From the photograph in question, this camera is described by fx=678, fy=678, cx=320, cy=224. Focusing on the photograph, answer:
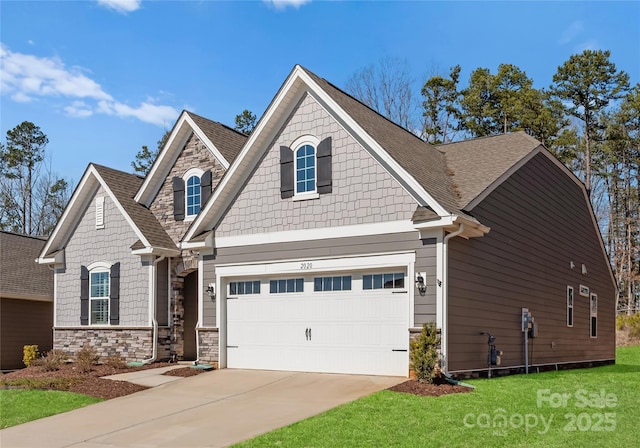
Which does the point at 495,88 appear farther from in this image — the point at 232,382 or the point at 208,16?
the point at 232,382

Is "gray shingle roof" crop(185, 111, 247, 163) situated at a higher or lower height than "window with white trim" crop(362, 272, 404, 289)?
higher

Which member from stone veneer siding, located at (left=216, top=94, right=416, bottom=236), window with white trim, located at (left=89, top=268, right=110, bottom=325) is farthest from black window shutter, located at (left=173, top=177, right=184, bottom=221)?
stone veneer siding, located at (left=216, top=94, right=416, bottom=236)

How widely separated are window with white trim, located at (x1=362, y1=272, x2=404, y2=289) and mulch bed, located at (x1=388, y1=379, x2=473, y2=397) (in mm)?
2232

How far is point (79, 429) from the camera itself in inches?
398

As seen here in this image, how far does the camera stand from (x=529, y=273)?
17031mm

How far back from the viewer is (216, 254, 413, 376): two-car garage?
13711 millimetres

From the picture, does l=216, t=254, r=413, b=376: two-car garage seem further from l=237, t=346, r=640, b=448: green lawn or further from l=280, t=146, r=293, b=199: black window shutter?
l=237, t=346, r=640, b=448: green lawn

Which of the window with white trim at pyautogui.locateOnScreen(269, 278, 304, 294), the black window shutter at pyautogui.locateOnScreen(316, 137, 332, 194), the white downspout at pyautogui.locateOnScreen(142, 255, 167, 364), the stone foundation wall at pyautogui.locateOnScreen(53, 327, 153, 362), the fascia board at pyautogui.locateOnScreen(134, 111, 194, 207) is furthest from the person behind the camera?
the fascia board at pyautogui.locateOnScreen(134, 111, 194, 207)

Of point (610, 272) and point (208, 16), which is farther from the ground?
point (208, 16)

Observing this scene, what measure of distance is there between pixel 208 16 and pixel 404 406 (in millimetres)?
10052

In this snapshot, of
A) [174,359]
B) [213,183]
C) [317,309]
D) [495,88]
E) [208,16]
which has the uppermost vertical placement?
[495,88]

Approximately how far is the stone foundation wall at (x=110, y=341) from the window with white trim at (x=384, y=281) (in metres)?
6.77

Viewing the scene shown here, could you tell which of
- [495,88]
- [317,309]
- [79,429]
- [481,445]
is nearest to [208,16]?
[317,309]

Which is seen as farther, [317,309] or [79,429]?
[317,309]
